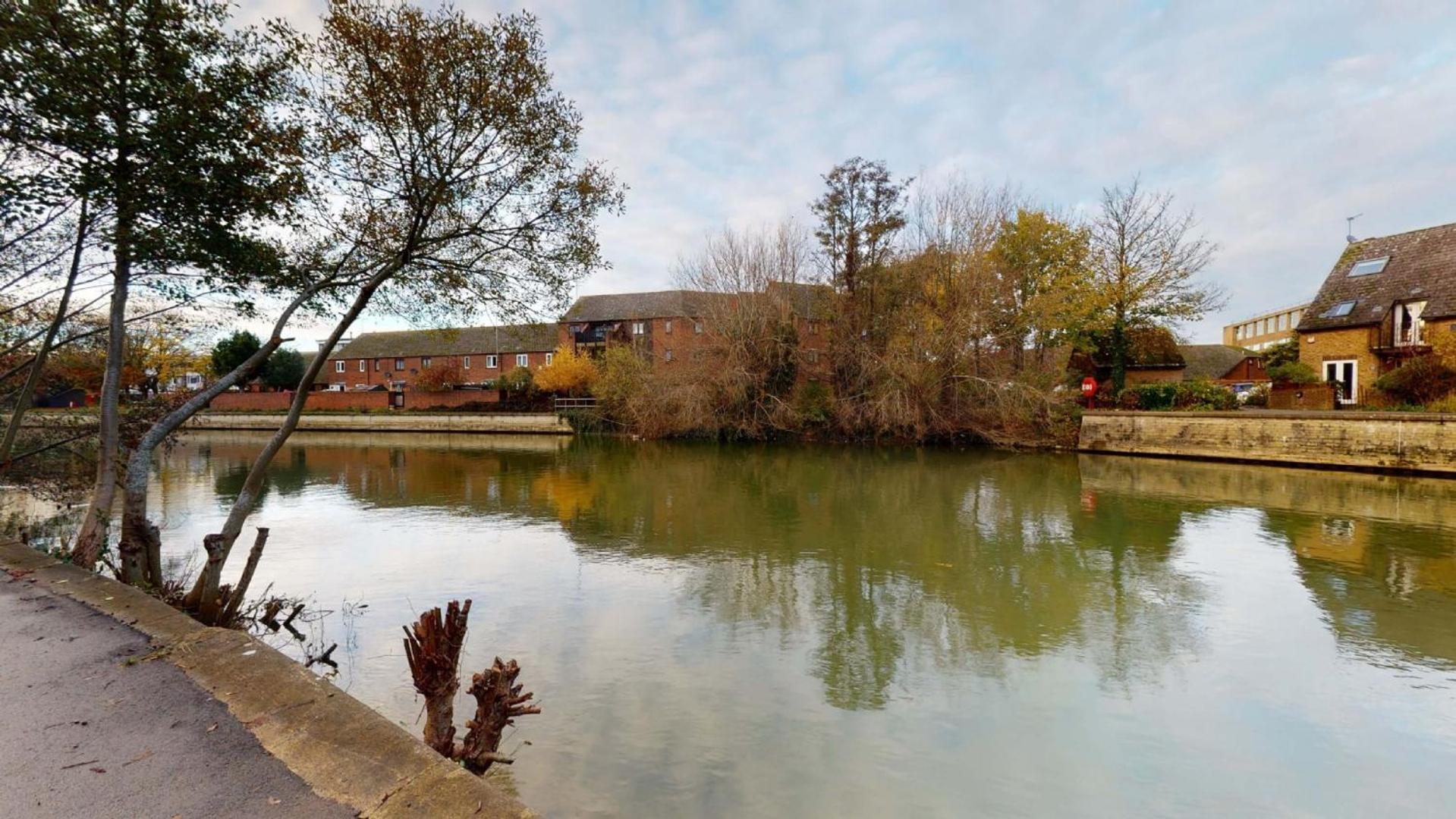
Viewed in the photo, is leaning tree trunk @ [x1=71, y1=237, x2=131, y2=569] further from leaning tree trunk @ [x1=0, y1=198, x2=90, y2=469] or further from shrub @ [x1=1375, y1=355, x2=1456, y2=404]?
shrub @ [x1=1375, y1=355, x2=1456, y2=404]

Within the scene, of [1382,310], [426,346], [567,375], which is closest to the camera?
[1382,310]

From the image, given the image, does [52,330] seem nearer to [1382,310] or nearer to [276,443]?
[276,443]

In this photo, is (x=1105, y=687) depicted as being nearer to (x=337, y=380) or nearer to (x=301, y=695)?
(x=301, y=695)

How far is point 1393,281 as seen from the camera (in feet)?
82.3

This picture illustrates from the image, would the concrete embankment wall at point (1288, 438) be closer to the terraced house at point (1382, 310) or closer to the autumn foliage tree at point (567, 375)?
the terraced house at point (1382, 310)

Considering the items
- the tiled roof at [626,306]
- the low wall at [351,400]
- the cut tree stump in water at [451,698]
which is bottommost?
the cut tree stump in water at [451,698]

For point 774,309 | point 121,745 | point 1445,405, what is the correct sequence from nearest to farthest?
1. point 121,745
2. point 1445,405
3. point 774,309

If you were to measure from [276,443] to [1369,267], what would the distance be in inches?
1455

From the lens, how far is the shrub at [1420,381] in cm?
2044

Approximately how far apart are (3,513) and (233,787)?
1481 cm

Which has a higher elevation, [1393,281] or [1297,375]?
[1393,281]

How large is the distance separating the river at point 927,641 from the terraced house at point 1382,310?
11195 millimetres

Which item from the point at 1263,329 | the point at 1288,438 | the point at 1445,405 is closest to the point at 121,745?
the point at 1288,438

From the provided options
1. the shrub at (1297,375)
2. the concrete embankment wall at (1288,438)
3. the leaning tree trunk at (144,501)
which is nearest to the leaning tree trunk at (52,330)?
the leaning tree trunk at (144,501)
